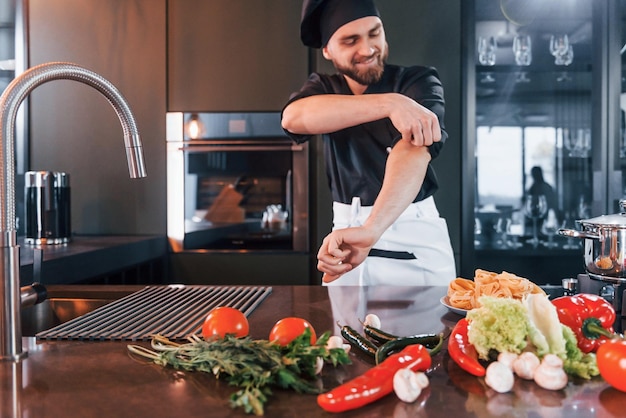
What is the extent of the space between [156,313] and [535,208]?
248cm

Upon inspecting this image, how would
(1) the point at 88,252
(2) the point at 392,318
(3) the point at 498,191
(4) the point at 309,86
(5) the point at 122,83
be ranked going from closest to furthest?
(2) the point at 392,318 → (4) the point at 309,86 → (1) the point at 88,252 → (5) the point at 122,83 → (3) the point at 498,191

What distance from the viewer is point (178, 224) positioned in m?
3.04

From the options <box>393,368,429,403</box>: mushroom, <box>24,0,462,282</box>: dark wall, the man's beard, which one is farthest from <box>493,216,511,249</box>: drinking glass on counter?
<box>393,368,429,403</box>: mushroom

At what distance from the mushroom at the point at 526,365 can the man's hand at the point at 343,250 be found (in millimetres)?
563

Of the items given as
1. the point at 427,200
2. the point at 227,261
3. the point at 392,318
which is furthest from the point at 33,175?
the point at 392,318

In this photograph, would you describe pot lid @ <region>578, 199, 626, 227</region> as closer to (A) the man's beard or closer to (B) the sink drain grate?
(B) the sink drain grate

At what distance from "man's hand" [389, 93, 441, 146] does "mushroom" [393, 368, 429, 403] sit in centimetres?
91

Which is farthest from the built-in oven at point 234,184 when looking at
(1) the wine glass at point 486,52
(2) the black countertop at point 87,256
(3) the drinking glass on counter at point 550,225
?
(3) the drinking glass on counter at point 550,225

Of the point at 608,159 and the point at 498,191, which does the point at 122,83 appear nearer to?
the point at 498,191

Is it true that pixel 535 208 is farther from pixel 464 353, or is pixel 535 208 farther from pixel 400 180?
pixel 464 353

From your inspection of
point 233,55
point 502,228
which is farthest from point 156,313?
point 502,228

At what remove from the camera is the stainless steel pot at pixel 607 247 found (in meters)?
1.22

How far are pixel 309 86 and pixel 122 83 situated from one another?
1423mm

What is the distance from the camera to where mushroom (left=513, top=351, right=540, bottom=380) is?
0.84 meters
